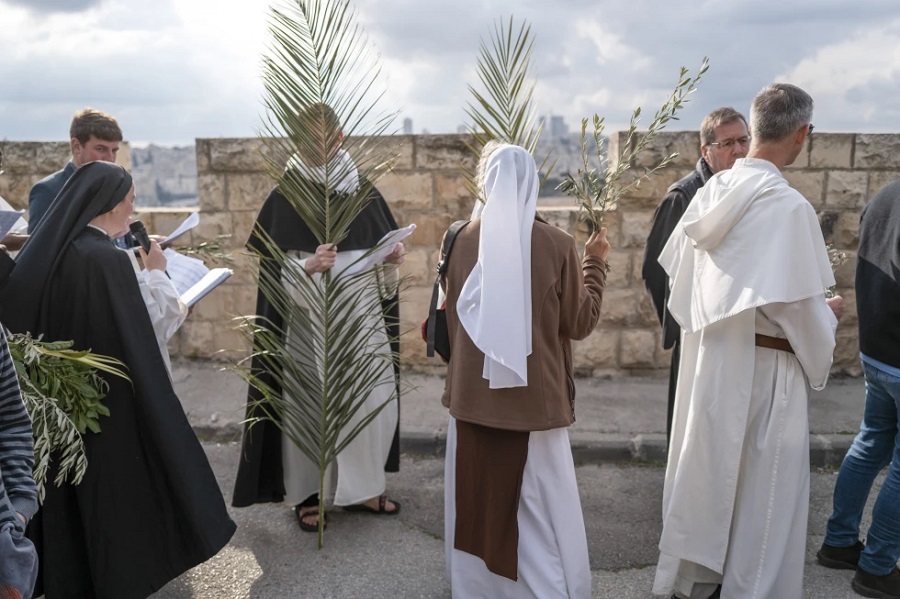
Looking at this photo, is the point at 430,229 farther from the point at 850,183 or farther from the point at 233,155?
the point at 850,183

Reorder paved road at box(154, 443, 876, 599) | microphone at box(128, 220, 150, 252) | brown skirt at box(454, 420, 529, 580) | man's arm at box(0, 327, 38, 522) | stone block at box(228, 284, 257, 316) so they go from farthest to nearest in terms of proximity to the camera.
→ stone block at box(228, 284, 257, 316) → paved road at box(154, 443, 876, 599) → microphone at box(128, 220, 150, 252) → brown skirt at box(454, 420, 529, 580) → man's arm at box(0, 327, 38, 522)

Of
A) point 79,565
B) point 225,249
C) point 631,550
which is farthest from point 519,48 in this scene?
point 225,249

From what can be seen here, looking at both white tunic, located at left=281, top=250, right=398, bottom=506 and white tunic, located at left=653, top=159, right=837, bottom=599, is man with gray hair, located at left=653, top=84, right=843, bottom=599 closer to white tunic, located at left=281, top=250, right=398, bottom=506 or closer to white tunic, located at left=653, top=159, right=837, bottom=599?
white tunic, located at left=653, top=159, right=837, bottom=599

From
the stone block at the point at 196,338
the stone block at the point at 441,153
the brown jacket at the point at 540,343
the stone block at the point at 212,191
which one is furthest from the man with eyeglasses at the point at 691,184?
the stone block at the point at 196,338

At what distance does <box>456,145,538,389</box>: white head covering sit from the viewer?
2.99 m

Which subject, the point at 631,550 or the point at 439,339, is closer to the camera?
the point at 439,339

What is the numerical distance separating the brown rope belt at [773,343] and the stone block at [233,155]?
185 inches

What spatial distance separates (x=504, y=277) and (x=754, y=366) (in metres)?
1.21

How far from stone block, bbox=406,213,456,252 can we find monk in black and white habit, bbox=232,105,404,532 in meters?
2.19

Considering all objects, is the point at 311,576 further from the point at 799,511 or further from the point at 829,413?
the point at 829,413

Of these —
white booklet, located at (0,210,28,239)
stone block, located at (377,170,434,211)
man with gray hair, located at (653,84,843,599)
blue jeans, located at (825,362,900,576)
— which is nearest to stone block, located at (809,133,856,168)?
stone block, located at (377,170,434,211)

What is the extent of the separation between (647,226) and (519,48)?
3032mm

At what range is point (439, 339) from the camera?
3.50 m

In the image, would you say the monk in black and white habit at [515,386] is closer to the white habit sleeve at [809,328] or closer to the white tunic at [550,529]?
the white tunic at [550,529]
